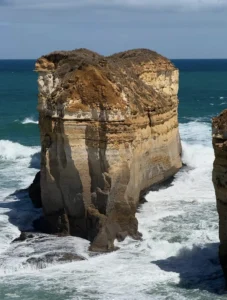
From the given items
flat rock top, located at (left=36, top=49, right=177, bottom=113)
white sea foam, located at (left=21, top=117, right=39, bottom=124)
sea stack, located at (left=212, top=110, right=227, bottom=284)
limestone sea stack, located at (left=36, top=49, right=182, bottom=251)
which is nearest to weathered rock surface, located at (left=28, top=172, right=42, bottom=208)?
limestone sea stack, located at (left=36, top=49, right=182, bottom=251)

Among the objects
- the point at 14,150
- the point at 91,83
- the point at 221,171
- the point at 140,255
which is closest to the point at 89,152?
the point at 91,83

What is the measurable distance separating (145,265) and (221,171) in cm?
400

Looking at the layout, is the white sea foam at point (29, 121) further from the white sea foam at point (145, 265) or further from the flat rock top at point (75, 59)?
the white sea foam at point (145, 265)

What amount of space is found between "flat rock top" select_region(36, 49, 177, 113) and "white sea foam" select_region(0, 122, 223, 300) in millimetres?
4419

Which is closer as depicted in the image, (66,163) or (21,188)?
(66,163)

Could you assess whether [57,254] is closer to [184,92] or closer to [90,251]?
[90,251]

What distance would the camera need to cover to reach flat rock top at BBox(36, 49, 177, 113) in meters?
21.8

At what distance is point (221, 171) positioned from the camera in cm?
1694

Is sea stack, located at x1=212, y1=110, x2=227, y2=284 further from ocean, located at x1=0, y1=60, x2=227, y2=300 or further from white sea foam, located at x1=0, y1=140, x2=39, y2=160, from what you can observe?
white sea foam, located at x1=0, y1=140, x2=39, y2=160

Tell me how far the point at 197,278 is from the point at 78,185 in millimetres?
5768

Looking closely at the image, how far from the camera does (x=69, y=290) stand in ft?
57.4

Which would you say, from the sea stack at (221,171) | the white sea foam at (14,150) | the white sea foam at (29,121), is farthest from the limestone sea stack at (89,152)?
the white sea foam at (29,121)

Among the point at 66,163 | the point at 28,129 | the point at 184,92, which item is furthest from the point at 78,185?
the point at 184,92

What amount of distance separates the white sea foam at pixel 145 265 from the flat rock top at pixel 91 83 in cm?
442
